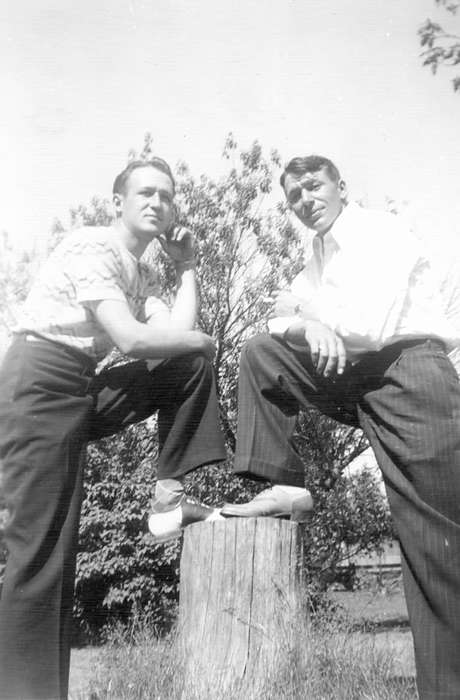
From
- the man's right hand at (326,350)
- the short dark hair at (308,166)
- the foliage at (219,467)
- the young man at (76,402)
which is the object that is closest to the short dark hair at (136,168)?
the young man at (76,402)

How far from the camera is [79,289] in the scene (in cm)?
288

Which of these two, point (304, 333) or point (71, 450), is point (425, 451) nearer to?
point (304, 333)

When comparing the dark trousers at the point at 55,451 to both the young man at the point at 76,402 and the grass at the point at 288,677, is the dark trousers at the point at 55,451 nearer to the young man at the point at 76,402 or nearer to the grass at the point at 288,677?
the young man at the point at 76,402

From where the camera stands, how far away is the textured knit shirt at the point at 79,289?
9.37 ft

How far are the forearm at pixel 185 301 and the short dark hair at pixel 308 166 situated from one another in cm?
55

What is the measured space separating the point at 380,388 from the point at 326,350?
24cm

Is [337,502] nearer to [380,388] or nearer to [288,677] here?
[380,388]

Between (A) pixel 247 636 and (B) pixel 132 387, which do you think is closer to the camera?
(A) pixel 247 636

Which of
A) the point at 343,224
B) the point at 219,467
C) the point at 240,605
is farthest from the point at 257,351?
the point at 219,467

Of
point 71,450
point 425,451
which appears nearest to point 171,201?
point 71,450

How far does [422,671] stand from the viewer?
7.92ft

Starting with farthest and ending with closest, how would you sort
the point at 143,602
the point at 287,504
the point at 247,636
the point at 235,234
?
the point at 235,234 < the point at 143,602 < the point at 287,504 < the point at 247,636

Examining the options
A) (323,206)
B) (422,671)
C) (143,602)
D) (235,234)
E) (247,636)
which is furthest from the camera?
(235,234)

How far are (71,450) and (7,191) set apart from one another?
3.85ft
